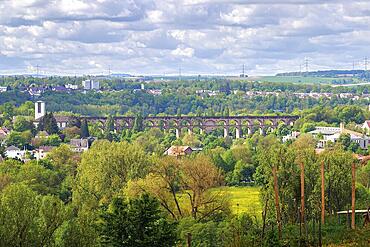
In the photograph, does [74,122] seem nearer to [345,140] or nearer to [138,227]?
[345,140]

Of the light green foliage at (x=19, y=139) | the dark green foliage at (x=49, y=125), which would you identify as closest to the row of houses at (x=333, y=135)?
the dark green foliage at (x=49, y=125)

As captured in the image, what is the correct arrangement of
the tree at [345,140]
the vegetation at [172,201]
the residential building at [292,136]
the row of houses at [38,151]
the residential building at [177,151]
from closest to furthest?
the vegetation at [172,201] < the residential building at [177,151] < the row of houses at [38,151] < the tree at [345,140] < the residential building at [292,136]

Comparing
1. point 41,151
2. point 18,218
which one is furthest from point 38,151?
point 18,218

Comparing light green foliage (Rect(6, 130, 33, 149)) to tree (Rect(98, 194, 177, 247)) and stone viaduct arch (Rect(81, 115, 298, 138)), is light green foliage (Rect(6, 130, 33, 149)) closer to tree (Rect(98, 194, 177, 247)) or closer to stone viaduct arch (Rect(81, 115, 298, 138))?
stone viaduct arch (Rect(81, 115, 298, 138))

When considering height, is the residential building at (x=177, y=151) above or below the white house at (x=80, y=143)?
above

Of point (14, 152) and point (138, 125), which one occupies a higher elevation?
point (14, 152)

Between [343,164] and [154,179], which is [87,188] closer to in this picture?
[154,179]

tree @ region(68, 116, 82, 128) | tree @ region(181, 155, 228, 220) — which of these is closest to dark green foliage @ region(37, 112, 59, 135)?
tree @ region(68, 116, 82, 128)

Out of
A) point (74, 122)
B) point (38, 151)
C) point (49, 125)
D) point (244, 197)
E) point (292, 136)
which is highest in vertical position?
point (49, 125)

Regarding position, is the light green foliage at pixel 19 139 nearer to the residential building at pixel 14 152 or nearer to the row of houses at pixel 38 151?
the row of houses at pixel 38 151
